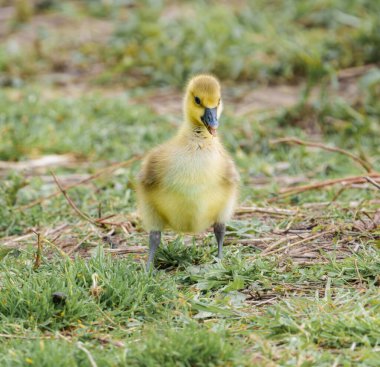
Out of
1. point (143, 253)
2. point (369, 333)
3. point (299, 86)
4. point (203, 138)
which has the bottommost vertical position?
point (299, 86)

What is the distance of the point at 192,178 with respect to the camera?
4.75 meters

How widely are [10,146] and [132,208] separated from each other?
2.17m

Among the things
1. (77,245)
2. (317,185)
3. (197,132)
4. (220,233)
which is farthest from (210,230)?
(317,185)

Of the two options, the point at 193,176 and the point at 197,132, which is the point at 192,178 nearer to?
the point at 193,176

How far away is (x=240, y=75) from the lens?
421 inches

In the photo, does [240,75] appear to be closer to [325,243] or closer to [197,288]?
[325,243]

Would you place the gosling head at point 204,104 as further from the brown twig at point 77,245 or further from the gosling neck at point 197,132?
the brown twig at point 77,245

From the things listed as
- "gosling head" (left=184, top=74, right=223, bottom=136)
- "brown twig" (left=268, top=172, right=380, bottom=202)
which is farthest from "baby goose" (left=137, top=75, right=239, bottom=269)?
"brown twig" (left=268, top=172, right=380, bottom=202)

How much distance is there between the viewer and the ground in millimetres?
4121

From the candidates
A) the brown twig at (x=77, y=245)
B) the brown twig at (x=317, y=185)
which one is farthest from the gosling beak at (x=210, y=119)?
the brown twig at (x=317, y=185)

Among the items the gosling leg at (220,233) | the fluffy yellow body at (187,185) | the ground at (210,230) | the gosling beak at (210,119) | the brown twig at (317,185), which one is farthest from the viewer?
the brown twig at (317,185)

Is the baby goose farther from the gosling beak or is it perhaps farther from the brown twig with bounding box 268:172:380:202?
the brown twig with bounding box 268:172:380:202

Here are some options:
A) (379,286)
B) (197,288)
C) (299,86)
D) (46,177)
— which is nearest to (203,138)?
(197,288)

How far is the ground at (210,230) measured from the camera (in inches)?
162
